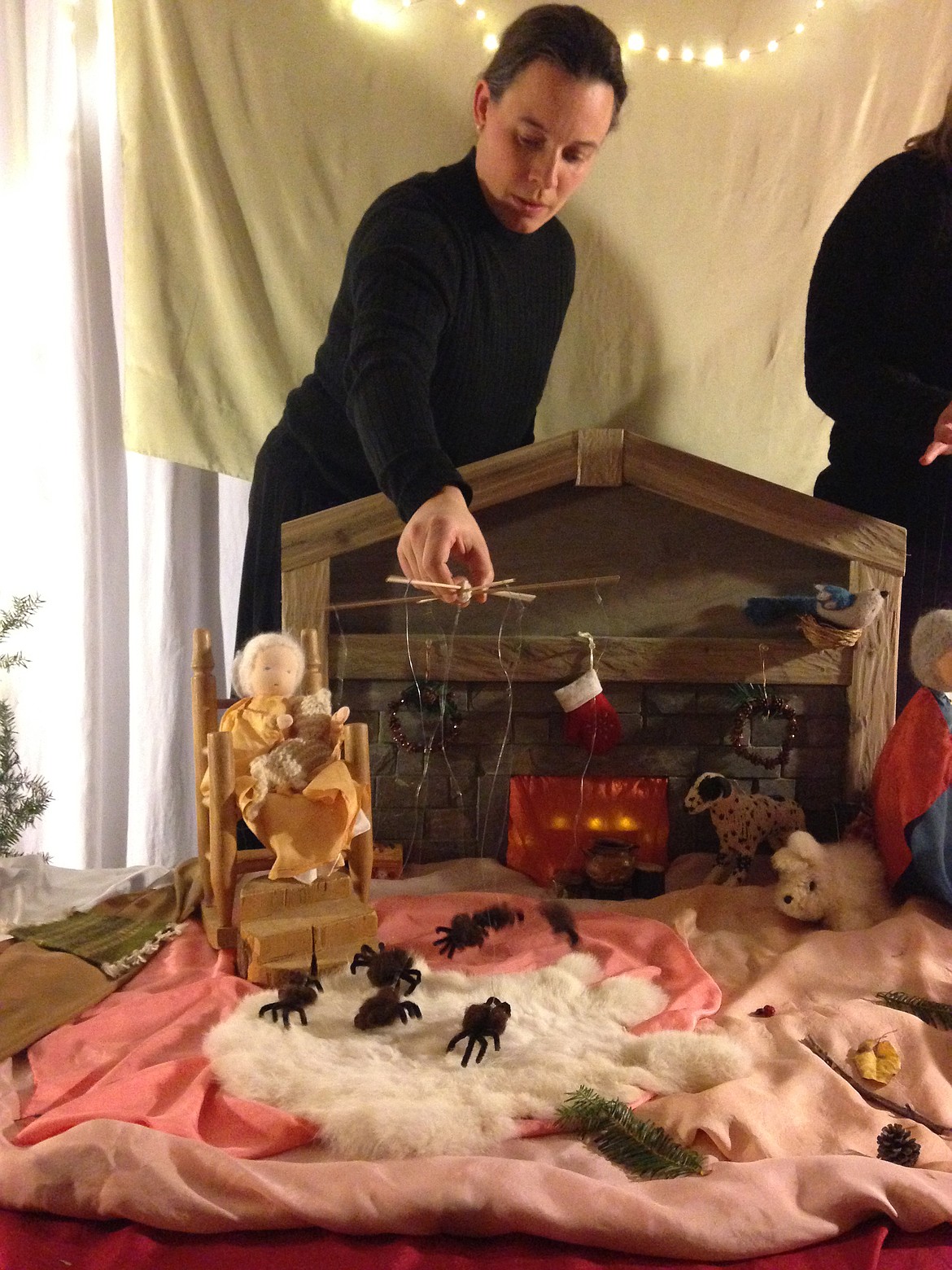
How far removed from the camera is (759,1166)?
1.25 metres

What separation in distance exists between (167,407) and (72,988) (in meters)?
1.40

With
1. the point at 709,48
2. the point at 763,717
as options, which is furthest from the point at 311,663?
the point at 709,48

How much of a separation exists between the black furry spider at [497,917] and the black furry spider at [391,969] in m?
0.25

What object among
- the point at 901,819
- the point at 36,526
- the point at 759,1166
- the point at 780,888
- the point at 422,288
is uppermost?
the point at 422,288

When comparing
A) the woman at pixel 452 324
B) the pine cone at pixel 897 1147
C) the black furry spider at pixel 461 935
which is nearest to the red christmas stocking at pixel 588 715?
the woman at pixel 452 324

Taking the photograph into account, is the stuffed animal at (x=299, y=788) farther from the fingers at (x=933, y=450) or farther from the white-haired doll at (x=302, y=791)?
the fingers at (x=933, y=450)

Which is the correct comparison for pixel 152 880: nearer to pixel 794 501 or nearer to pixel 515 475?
pixel 515 475

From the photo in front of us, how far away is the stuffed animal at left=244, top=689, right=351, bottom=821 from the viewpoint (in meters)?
1.84

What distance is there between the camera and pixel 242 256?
8.20ft

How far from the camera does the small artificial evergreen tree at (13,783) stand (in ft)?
7.85

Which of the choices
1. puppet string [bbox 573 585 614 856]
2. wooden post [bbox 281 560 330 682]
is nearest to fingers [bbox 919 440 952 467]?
puppet string [bbox 573 585 614 856]

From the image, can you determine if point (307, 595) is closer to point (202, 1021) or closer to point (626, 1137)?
point (202, 1021)

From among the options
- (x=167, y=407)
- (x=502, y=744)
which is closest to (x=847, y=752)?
(x=502, y=744)

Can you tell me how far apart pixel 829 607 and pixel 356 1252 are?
167 cm
